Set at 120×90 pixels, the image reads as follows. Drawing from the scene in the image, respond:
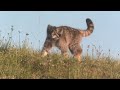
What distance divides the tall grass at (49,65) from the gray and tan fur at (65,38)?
409 mm

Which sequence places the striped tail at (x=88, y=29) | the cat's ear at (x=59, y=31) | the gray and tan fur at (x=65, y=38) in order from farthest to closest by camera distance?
the cat's ear at (x=59, y=31)
the gray and tan fur at (x=65, y=38)
the striped tail at (x=88, y=29)

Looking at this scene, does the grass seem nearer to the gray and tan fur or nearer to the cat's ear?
the gray and tan fur

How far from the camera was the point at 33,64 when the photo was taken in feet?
20.5

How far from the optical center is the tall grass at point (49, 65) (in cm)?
596

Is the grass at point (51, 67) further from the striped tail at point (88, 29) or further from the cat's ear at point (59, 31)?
the cat's ear at point (59, 31)

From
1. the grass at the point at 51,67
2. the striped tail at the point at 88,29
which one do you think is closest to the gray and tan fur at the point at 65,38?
the striped tail at the point at 88,29

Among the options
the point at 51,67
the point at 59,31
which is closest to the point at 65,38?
the point at 59,31

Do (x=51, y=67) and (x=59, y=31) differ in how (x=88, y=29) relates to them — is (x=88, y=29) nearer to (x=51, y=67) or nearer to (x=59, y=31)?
(x=59, y=31)

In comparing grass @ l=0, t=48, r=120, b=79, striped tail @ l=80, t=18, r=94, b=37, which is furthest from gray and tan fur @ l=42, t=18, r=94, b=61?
grass @ l=0, t=48, r=120, b=79
